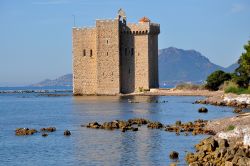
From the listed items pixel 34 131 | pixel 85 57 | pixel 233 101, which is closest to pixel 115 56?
pixel 85 57

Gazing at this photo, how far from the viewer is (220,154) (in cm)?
1628

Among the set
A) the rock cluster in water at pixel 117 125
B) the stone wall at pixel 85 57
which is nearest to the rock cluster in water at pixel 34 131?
the rock cluster in water at pixel 117 125

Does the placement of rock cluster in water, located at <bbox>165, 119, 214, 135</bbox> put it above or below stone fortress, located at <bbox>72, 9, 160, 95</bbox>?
below

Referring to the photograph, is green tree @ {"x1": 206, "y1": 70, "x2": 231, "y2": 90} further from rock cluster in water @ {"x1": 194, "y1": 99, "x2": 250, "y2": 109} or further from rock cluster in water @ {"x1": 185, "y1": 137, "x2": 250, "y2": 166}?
rock cluster in water @ {"x1": 185, "y1": 137, "x2": 250, "y2": 166}

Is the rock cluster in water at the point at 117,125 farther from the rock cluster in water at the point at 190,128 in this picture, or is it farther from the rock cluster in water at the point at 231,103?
the rock cluster in water at the point at 231,103

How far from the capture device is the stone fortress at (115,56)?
53594 mm

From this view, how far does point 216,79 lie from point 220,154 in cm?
3885

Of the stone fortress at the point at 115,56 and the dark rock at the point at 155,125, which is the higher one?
the stone fortress at the point at 115,56

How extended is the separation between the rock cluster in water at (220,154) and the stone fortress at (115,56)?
118ft

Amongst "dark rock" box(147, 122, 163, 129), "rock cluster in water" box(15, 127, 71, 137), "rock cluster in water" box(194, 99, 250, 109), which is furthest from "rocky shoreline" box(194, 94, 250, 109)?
"rock cluster in water" box(15, 127, 71, 137)

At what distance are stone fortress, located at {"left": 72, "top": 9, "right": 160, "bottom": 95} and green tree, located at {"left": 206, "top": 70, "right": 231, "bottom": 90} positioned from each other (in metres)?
5.10

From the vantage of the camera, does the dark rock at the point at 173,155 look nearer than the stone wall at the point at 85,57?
Yes

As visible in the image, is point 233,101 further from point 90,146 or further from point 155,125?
point 90,146

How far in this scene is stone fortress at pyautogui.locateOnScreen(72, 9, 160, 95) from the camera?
53594 millimetres
